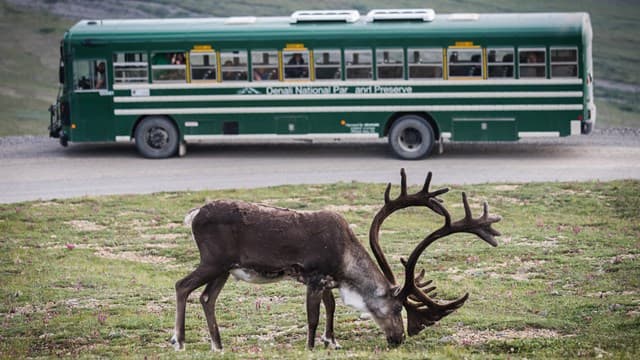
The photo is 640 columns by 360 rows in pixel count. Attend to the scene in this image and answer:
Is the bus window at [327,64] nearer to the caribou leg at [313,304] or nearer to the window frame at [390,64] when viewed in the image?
the window frame at [390,64]

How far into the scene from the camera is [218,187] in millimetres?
26812

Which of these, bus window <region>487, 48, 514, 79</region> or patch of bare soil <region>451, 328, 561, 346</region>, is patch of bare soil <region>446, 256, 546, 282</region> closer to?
patch of bare soil <region>451, 328, 561, 346</region>

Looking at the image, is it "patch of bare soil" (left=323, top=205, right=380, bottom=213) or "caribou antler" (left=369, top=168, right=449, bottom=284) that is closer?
"caribou antler" (left=369, top=168, right=449, bottom=284)

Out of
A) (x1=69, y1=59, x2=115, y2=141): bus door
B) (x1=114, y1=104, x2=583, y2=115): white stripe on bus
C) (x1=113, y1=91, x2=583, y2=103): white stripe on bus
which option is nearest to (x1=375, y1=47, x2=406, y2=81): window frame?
(x1=113, y1=91, x2=583, y2=103): white stripe on bus

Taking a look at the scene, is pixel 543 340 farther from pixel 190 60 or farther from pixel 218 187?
pixel 190 60

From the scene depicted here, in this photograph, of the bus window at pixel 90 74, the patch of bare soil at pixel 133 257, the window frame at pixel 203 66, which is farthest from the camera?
the bus window at pixel 90 74

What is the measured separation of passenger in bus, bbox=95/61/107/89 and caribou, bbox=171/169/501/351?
60.6 feet

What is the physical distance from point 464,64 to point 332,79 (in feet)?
11.4

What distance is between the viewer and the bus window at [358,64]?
101 ft

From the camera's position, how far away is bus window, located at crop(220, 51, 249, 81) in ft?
102

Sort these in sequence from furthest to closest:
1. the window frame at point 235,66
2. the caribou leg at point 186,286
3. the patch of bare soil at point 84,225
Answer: the window frame at point 235,66 < the patch of bare soil at point 84,225 < the caribou leg at point 186,286

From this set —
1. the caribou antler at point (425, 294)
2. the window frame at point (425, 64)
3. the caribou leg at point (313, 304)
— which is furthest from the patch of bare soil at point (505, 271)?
the window frame at point (425, 64)

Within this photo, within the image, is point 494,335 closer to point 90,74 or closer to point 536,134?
point 536,134

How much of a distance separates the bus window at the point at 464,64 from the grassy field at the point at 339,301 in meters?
5.44
